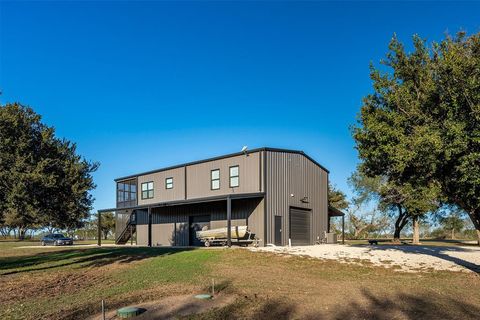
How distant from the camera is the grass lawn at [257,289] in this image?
8789 mm

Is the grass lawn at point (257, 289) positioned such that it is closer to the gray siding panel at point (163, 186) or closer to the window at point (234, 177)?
the window at point (234, 177)

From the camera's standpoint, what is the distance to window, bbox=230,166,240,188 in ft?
95.8

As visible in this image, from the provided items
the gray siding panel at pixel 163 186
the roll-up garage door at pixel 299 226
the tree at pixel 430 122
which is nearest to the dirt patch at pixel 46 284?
the tree at pixel 430 122

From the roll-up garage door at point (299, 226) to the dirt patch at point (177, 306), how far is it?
1932 centimetres

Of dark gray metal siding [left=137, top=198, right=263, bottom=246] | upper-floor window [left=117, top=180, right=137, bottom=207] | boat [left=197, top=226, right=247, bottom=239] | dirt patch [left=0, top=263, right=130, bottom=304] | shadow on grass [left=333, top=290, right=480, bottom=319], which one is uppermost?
upper-floor window [left=117, top=180, right=137, bottom=207]

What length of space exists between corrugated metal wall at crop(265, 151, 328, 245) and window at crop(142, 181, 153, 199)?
13626 millimetres

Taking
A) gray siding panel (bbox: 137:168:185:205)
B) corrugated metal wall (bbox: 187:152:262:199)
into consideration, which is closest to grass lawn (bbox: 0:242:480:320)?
corrugated metal wall (bbox: 187:152:262:199)

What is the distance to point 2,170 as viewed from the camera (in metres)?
16.5

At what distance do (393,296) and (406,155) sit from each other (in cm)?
466

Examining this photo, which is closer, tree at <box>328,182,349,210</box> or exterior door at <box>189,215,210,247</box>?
exterior door at <box>189,215,210,247</box>

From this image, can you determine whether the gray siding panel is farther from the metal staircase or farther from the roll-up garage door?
the roll-up garage door

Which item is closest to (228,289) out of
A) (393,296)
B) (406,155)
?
(393,296)

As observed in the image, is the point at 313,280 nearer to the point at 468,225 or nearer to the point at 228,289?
the point at 228,289

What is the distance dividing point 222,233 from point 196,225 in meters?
4.91
